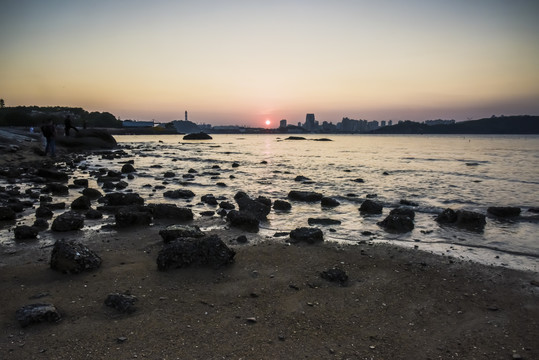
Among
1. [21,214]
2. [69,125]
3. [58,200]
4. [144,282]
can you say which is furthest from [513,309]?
[69,125]

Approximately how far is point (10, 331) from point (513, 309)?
782 centimetres

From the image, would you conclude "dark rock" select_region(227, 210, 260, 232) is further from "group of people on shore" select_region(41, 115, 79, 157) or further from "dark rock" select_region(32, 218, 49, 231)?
"group of people on shore" select_region(41, 115, 79, 157)

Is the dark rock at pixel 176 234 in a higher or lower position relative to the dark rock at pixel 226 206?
higher

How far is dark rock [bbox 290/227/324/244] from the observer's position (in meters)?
9.01

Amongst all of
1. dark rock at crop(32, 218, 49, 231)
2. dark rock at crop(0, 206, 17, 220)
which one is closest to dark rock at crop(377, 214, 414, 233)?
dark rock at crop(32, 218, 49, 231)

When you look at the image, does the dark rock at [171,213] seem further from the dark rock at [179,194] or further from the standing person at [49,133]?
the standing person at [49,133]

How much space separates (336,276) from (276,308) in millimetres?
1654

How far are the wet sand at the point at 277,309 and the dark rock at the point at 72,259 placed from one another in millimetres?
228

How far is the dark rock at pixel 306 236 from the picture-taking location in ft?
29.6

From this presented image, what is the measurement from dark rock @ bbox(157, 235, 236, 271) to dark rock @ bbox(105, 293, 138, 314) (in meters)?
1.36

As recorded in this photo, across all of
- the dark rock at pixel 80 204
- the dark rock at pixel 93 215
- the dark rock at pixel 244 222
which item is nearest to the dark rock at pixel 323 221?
the dark rock at pixel 244 222

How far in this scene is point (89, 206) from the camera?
1256 centimetres

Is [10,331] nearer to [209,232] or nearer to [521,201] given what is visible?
[209,232]

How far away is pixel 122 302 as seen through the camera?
5.29 meters
